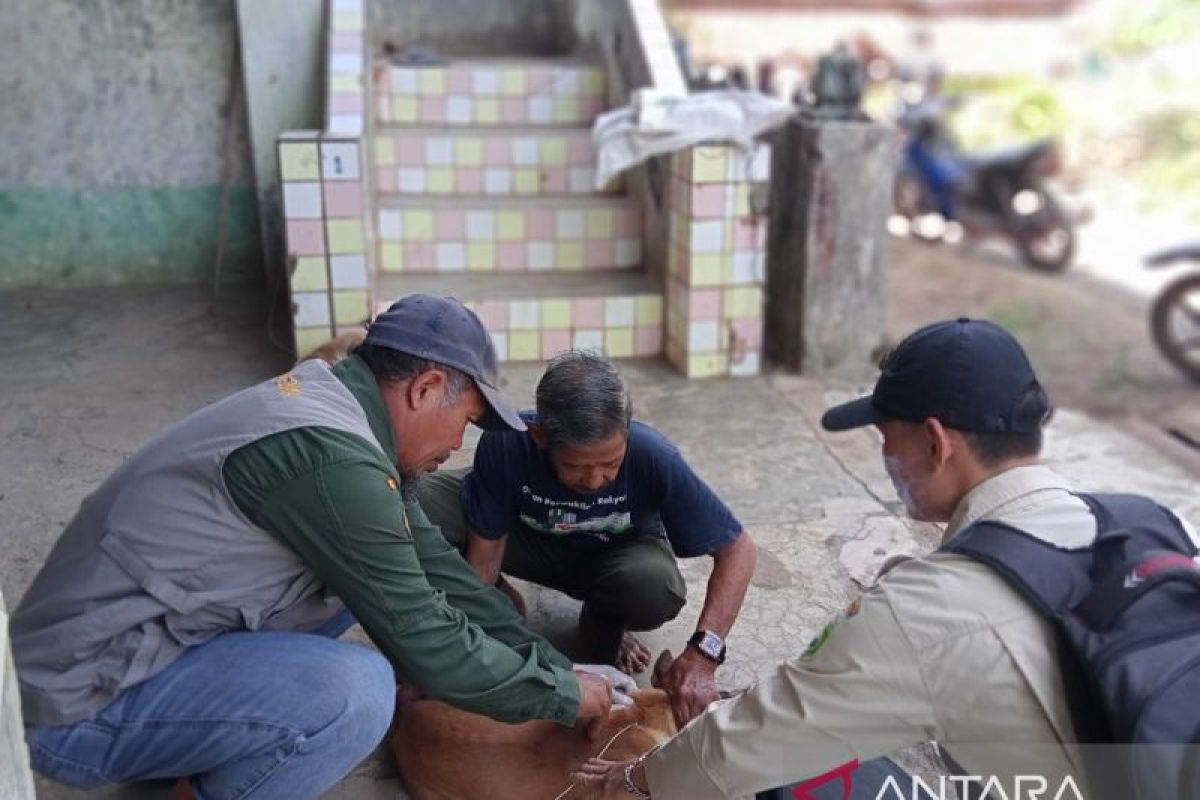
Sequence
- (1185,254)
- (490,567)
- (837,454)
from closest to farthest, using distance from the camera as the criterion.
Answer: (490,567), (837,454), (1185,254)

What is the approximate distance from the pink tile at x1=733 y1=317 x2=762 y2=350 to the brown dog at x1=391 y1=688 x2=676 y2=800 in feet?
9.07

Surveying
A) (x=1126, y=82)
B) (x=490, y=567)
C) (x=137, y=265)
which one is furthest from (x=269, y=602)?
(x=1126, y=82)

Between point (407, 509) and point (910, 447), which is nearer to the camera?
point (910, 447)

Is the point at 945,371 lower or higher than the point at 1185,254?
higher

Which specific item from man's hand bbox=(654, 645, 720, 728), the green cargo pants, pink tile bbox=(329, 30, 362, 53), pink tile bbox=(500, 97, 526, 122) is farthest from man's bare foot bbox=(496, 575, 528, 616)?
pink tile bbox=(500, 97, 526, 122)

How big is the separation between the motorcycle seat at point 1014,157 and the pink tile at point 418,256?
6551 millimetres

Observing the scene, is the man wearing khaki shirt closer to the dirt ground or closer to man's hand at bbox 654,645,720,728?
man's hand at bbox 654,645,720,728

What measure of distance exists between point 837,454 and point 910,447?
2484 millimetres

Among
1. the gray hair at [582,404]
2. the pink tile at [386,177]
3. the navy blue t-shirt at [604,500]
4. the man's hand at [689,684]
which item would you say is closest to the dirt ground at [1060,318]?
the pink tile at [386,177]

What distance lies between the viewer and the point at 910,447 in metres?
2.08

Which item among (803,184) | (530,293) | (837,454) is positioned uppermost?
(803,184)

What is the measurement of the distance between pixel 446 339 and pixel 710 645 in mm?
949

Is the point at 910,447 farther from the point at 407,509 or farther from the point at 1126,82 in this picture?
the point at 1126,82

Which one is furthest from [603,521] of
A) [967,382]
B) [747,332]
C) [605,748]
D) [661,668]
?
[747,332]
